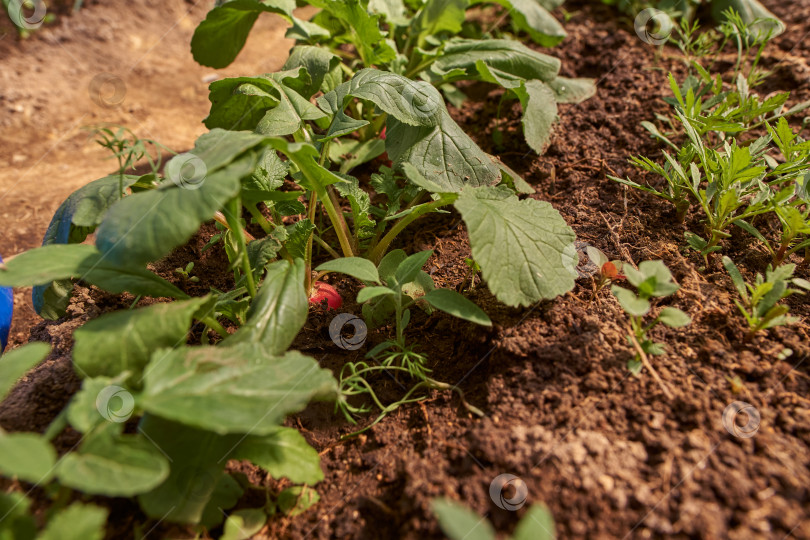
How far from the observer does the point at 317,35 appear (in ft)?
7.50

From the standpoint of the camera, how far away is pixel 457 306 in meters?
1.36

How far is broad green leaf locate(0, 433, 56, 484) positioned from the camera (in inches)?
32.1

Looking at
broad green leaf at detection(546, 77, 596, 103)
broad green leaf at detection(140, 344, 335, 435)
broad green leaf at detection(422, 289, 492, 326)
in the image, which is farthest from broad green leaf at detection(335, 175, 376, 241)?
broad green leaf at detection(546, 77, 596, 103)

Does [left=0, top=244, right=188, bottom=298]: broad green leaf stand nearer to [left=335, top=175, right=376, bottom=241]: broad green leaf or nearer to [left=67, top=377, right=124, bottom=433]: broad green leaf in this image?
[left=67, top=377, right=124, bottom=433]: broad green leaf

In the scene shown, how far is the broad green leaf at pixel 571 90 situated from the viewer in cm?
214

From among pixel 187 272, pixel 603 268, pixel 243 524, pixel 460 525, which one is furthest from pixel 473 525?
pixel 187 272

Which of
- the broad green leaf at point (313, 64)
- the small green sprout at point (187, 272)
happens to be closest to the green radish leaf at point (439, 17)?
the broad green leaf at point (313, 64)

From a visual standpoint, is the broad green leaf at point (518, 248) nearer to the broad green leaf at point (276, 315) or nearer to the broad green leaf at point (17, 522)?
the broad green leaf at point (276, 315)

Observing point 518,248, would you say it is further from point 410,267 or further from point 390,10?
point 390,10

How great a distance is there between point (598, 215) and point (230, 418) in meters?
1.30

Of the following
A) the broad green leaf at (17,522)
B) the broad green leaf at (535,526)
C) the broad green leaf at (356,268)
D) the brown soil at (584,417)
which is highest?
the broad green leaf at (17,522)

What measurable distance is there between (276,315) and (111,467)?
0.46m

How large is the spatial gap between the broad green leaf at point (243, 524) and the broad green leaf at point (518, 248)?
2.37 feet

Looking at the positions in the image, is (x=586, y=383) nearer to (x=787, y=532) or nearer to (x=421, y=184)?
(x=787, y=532)
